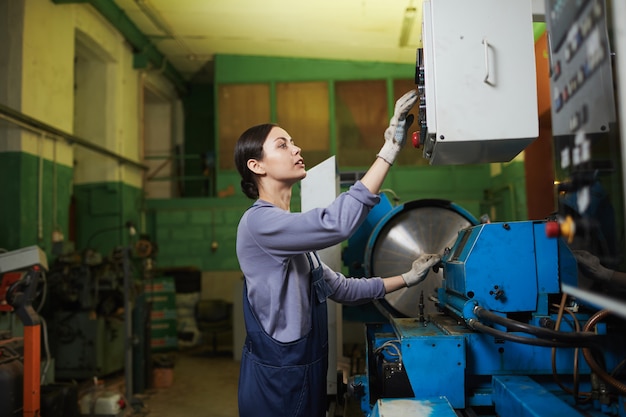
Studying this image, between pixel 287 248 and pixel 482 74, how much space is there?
0.70 metres

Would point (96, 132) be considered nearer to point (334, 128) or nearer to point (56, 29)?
point (56, 29)

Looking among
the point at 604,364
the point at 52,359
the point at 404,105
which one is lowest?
the point at 52,359

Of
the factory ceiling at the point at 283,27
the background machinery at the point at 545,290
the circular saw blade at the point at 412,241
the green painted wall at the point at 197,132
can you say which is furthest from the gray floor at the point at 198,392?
the factory ceiling at the point at 283,27

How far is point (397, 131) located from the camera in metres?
1.35

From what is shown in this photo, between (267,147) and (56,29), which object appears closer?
(267,147)

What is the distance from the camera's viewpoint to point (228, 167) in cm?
644

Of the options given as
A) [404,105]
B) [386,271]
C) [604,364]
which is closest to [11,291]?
[386,271]

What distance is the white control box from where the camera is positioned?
4.40ft

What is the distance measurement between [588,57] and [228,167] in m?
5.92

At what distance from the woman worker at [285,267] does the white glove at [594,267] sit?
492 mm

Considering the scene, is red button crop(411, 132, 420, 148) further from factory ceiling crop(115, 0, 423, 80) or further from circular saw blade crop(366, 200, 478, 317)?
factory ceiling crop(115, 0, 423, 80)

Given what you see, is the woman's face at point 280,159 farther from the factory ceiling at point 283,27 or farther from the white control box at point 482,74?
the factory ceiling at point 283,27

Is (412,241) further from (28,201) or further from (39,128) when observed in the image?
(39,128)

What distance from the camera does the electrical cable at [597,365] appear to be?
1185 mm
